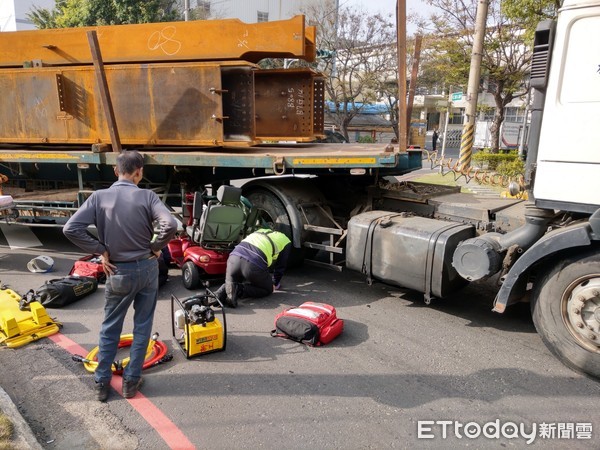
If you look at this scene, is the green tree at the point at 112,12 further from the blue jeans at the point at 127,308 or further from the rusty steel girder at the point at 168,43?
the blue jeans at the point at 127,308

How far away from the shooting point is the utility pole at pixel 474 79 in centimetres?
998

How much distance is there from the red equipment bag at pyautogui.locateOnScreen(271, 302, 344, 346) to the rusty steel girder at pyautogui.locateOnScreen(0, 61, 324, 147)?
2.76 meters

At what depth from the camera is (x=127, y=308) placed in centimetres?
325

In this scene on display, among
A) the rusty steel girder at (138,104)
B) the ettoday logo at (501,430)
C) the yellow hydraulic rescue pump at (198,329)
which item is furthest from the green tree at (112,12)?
the ettoday logo at (501,430)

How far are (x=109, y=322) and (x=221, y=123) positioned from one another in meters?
3.46

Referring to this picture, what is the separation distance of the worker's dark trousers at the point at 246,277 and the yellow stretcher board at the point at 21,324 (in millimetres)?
1715

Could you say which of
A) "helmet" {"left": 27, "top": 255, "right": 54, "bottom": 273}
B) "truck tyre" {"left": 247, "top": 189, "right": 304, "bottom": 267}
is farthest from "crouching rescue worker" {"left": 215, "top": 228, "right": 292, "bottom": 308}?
"helmet" {"left": 27, "top": 255, "right": 54, "bottom": 273}

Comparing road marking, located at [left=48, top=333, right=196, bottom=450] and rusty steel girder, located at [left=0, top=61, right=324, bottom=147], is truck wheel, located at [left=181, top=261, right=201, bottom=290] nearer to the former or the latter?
rusty steel girder, located at [left=0, top=61, right=324, bottom=147]

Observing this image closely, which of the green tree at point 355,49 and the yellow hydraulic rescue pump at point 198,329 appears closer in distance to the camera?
the yellow hydraulic rescue pump at point 198,329

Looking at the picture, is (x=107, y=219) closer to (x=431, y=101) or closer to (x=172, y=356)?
(x=172, y=356)

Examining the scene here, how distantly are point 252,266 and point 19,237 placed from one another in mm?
5288

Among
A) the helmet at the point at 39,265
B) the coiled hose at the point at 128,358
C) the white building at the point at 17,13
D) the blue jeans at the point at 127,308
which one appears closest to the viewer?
the blue jeans at the point at 127,308

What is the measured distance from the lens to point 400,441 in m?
2.95

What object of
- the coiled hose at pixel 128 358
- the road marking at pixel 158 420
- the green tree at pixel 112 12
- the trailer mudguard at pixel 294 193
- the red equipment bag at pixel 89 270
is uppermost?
the green tree at pixel 112 12
